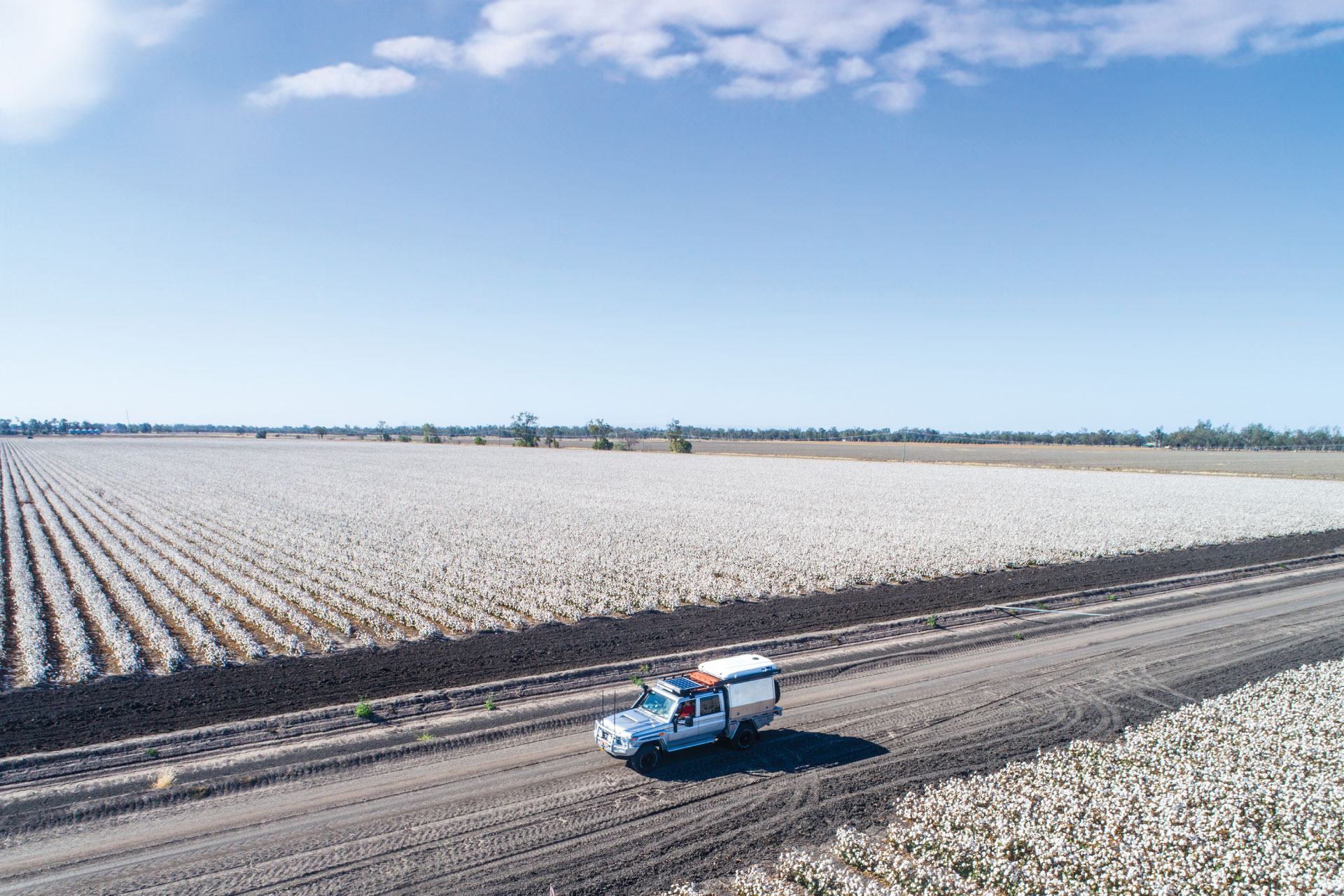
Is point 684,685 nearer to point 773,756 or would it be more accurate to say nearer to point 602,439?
point 773,756

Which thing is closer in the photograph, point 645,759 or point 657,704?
point 645,759

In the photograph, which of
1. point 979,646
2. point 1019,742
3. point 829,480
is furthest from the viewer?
point 829,480

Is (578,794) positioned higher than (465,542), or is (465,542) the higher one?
(465,542)

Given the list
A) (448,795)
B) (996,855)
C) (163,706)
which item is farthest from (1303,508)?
(163,706)

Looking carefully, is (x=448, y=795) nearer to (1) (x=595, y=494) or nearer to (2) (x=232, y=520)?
(2) (x=232, y=520)

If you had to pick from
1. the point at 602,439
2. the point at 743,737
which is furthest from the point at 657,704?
the point at 602,439

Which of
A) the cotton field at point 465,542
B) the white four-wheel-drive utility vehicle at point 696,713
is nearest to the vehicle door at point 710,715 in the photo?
the white four-wheel-drive utility vehicle at point 696,713
